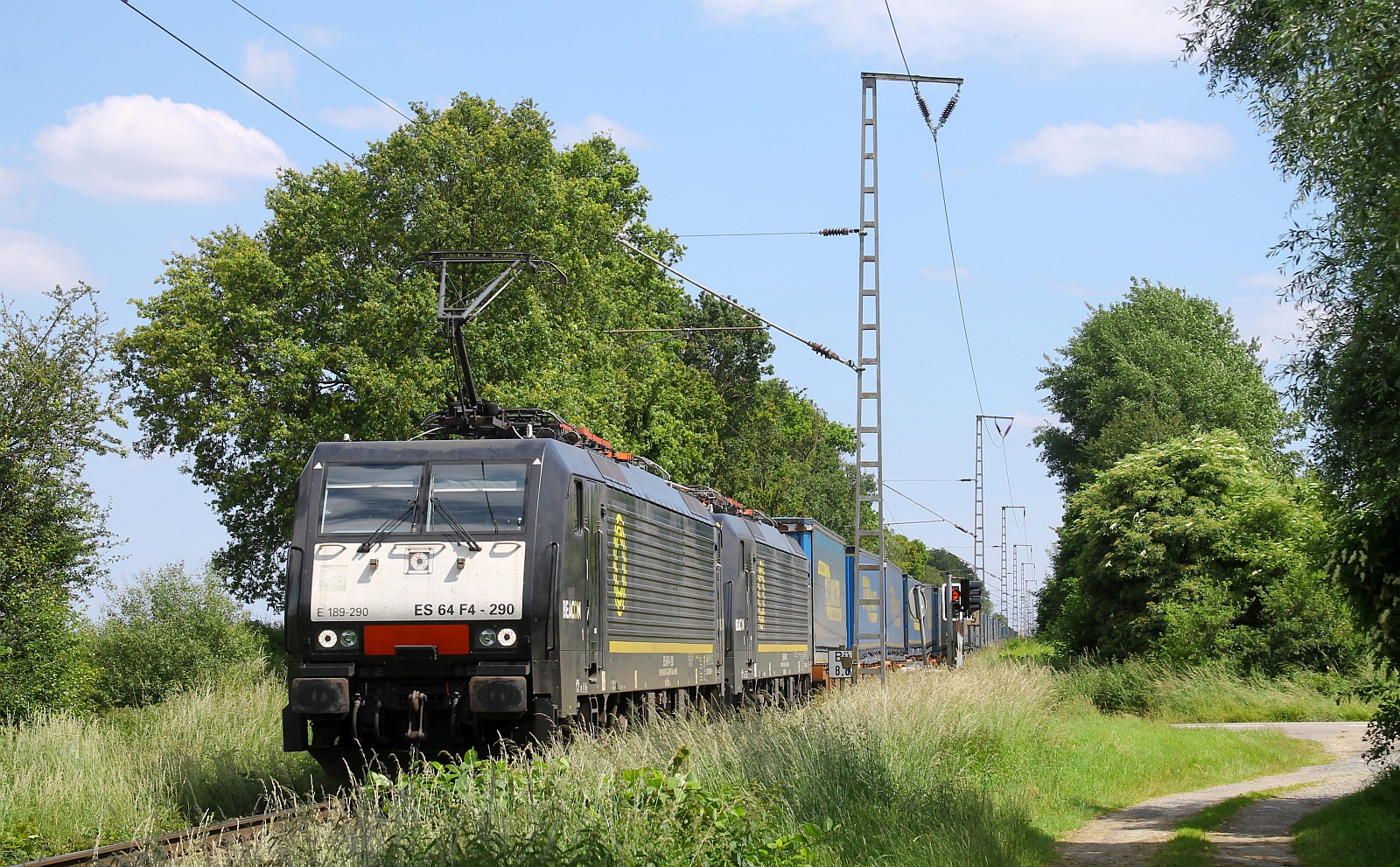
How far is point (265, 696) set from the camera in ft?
60.7

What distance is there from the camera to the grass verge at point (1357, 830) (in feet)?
34.1

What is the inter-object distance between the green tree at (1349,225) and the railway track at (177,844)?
7223 millimetres

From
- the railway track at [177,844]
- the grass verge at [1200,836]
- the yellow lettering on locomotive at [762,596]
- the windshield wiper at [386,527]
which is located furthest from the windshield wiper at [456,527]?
the yellow lettering on locomotive at [762,596]

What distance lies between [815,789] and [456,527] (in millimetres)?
3804

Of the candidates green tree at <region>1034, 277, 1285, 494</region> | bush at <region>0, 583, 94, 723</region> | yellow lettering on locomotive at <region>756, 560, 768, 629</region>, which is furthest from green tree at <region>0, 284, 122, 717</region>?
green tree at <region>1034, 277, 1285, 494</region>

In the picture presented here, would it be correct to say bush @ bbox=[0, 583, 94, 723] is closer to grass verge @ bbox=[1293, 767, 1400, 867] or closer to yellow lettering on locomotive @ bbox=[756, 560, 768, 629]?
yellow lettering on locomotive @ bbox=[756, 560, 768, 629]

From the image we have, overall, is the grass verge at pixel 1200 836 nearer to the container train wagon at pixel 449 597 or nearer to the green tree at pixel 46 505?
the container train wagon at pixel 449 597

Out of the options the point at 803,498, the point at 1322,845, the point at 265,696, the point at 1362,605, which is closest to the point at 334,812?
the point at 1322,845

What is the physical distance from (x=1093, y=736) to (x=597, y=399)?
16.8m

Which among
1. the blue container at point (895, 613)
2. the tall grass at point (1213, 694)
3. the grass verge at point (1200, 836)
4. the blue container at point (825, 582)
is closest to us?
the grass verge at point (1200, 836)

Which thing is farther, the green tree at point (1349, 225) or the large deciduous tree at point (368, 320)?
the large deciduous tree at point (368, 320)

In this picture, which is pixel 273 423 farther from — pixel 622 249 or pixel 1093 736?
pixel 1093 736

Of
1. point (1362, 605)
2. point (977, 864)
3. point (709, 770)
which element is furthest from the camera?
point (1362, 605)

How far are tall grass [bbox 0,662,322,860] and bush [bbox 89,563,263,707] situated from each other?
32.7 feet
